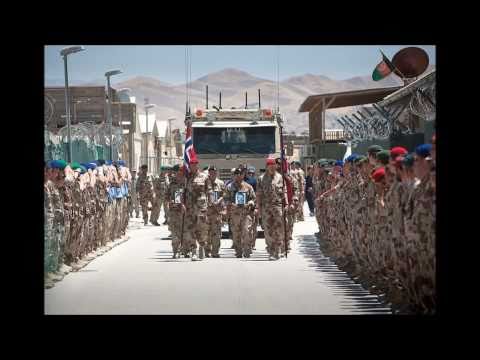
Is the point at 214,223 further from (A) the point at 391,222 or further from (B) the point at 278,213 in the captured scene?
(A) the point at 391,222

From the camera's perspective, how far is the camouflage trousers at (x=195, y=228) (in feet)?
70.2

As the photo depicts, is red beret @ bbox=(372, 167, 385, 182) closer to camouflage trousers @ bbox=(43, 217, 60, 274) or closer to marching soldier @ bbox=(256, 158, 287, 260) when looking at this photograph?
camouflage trousers @ bbox=(43, 217, 60, 274)

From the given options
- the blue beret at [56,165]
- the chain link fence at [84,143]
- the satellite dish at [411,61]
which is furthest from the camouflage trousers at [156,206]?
the satellite dish at [411,61]

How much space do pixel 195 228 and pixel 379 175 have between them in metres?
6.32

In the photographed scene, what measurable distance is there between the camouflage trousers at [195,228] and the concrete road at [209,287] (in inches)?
15.9

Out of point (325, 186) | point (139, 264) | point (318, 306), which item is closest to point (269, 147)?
point (325, 186)

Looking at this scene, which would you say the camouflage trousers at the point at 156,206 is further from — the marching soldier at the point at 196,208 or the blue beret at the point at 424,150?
the blue beret at the point at 424,150

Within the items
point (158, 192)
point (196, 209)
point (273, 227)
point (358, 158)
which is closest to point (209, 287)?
point (358, 158)

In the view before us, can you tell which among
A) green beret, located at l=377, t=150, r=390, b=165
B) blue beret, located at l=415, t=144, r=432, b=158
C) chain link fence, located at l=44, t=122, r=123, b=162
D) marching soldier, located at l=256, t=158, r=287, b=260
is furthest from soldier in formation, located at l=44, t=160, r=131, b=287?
blue beret, located at l=415, t=144, r=432, b=158

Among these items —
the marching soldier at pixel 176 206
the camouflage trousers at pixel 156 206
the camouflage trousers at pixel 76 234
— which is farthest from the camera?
the camouflage trousers at pixel 156 206

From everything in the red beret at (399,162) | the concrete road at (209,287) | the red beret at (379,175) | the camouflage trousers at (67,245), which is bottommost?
the concrete road at (209,287)
